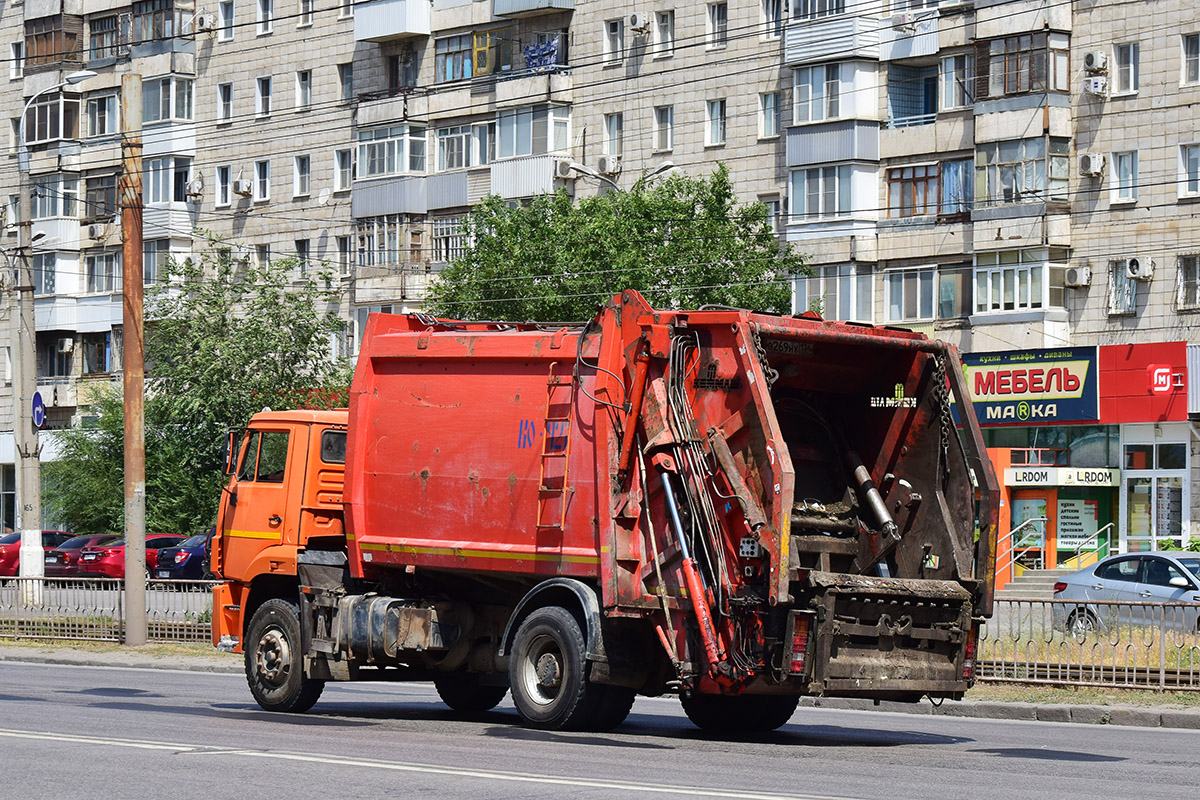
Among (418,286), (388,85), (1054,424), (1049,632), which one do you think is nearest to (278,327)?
(418,286)

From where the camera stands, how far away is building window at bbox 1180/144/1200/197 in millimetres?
45000

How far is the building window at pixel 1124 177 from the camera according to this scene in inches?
1811

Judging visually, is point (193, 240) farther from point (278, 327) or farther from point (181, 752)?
point (181, 752)

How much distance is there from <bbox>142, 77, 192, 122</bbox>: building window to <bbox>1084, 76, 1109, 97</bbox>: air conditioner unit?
32.4 metres

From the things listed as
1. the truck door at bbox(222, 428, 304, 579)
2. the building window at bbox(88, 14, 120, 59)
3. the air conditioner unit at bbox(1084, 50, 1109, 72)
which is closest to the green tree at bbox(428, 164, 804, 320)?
Answer: the air conditioner unit at bbox(1084, 50, 1109, 72)

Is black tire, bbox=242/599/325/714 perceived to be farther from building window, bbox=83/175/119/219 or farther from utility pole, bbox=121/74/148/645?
building window, bbox=83/175/119/219

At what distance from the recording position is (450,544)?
15.8 metres

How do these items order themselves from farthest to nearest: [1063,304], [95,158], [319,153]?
1. [95,158]
2. [319,153]
3. [1063,304]

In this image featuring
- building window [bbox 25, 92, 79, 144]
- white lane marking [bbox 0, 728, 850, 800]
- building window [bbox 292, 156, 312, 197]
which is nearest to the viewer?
white lane marking [bbox 0, 728, 850, 800]

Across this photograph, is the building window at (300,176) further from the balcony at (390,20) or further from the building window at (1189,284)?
the building window at (1189,284)

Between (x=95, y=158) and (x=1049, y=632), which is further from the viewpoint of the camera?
(x=95, y=158)

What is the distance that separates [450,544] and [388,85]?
4673 centimetres

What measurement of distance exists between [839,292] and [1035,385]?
575 cm

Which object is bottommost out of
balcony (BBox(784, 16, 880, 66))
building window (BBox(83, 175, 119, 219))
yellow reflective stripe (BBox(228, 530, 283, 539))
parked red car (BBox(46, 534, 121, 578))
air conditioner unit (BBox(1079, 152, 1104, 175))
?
parked red car (BBox(46, 534, 121, 578))
